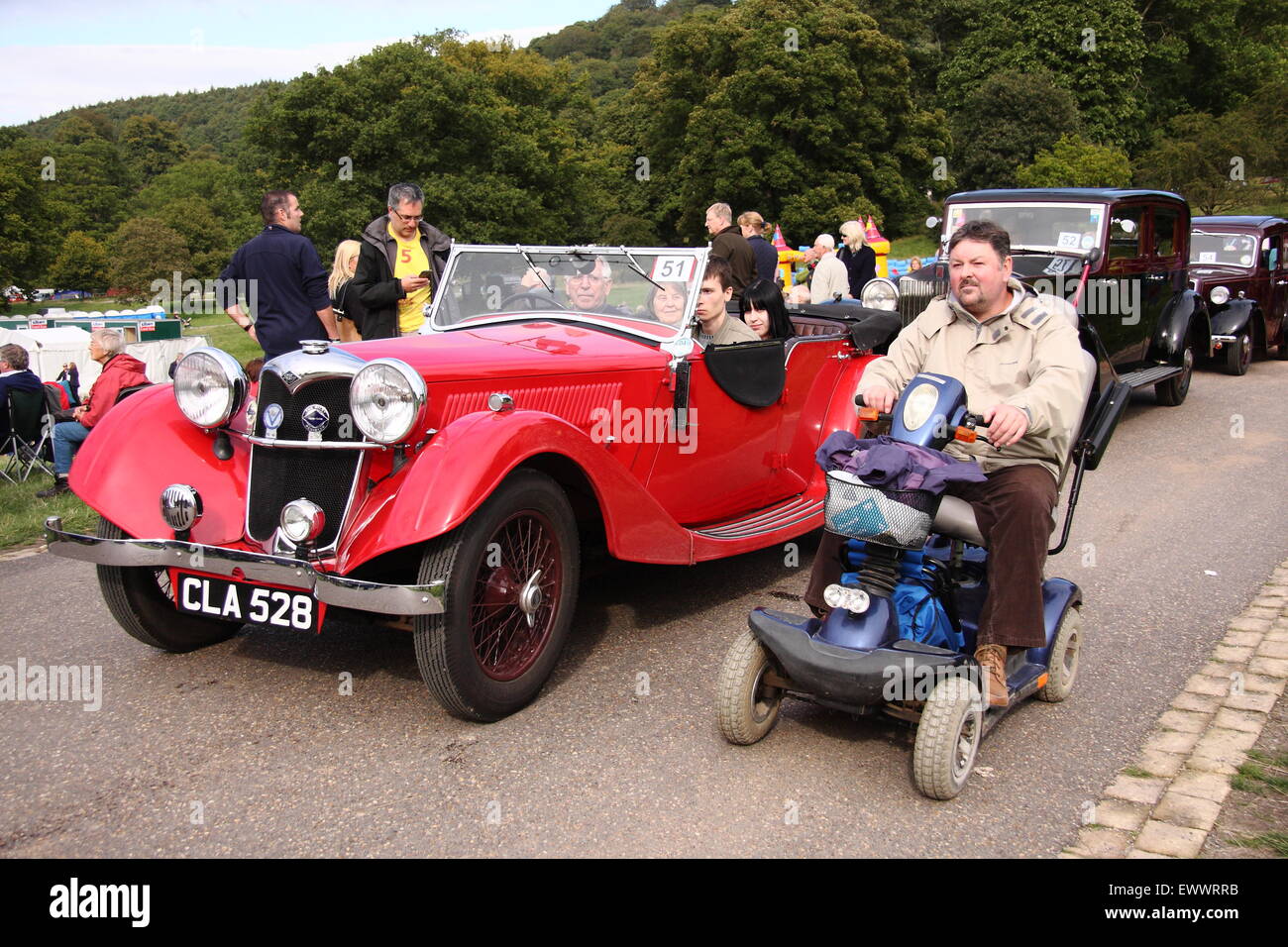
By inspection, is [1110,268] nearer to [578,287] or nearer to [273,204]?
[578,287]

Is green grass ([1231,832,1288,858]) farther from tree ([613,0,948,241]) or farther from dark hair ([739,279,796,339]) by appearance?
tree ([613,0,948,241])

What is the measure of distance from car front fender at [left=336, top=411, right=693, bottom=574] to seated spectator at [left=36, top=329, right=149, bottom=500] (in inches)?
199

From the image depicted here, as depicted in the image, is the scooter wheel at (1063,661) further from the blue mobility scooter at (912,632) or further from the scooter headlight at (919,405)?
the scooter headlight at (919,405)

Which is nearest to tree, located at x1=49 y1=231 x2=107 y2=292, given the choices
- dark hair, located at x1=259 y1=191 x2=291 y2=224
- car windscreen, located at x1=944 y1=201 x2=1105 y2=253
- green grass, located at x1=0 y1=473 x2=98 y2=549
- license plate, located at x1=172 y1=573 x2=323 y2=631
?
green grass, located at x1=0 y1=473 x2=98 y2=549

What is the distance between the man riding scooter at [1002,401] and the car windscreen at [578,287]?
137 cm

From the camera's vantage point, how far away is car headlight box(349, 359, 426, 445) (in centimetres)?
357

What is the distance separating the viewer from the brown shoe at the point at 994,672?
10.8 ft

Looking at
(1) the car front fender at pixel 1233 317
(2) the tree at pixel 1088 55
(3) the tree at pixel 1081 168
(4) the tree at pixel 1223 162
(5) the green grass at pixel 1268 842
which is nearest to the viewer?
(5) the green grass at pixel 1268 842

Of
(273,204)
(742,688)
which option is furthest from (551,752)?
(273,204)

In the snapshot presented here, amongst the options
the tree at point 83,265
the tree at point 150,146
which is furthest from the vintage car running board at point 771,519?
the tree at point 150,146

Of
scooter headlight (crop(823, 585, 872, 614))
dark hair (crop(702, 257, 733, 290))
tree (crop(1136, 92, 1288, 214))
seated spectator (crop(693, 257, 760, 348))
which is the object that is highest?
tree (crop(1136, 92, 1288, 214))

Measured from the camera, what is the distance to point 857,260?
36.9 ft
